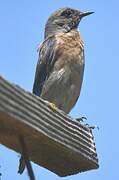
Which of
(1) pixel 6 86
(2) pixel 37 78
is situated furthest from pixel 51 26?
(1) pixel 6 86

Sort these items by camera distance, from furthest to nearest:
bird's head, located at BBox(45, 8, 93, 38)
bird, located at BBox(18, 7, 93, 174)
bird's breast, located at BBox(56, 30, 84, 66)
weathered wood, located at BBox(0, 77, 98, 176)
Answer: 1. bird's head, located at BBox(45, 8, 93, 38)
2. bird's breast, located at BBox(56, 30, 84, 66)
3. bird, located at BBox(18, 7, 93, 174)
4. weathered wood, located at BBox(0, 77, 98, 176)

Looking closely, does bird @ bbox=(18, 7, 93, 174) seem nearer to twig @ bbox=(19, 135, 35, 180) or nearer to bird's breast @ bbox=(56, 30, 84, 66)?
bird's breast @ bbox=(56, 30, 84, 66)

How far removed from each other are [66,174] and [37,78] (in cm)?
486

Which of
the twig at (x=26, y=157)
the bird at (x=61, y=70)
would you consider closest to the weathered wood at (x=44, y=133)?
the twig at (x=26, y=157)

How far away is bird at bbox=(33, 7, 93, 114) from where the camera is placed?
7.52 m

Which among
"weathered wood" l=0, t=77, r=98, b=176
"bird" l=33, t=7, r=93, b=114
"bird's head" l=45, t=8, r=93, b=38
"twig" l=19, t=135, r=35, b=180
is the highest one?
"bird's head" l=45, t=8, r=93, b=38

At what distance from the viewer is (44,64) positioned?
8.14m

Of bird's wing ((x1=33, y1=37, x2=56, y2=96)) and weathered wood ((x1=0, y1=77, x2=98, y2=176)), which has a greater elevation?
bird's wing ((x1=33, y1=37, x2=56, y2=96))

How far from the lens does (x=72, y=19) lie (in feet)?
31.4

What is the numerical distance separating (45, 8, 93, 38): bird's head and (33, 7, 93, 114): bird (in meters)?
0.49

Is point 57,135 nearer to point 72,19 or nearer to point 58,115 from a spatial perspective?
point 58,115

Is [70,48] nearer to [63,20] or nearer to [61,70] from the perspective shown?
[61,70]

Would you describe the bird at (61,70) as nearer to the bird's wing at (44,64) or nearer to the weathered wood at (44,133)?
the bird's wing at (44,64)

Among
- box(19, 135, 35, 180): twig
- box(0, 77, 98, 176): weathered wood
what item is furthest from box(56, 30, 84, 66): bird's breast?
box(19, 135, 35, 180): twig
